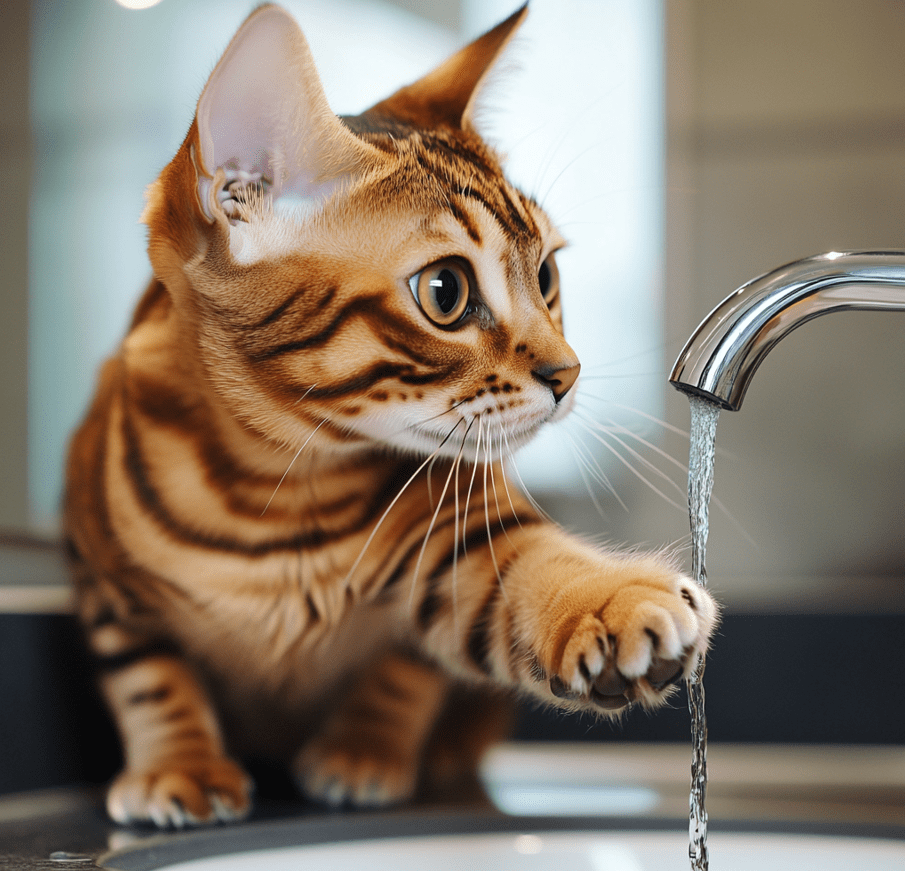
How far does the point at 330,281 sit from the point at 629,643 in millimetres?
255

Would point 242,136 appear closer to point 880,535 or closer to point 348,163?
point 348,163

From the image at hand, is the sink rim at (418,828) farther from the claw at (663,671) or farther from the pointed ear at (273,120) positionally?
the pointed ear at (273,120)

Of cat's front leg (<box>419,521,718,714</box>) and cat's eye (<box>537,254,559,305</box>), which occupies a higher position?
cat's eye (<box>537,254,559,305</box>)

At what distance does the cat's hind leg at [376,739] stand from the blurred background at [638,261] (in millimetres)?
148

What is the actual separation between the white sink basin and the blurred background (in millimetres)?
181

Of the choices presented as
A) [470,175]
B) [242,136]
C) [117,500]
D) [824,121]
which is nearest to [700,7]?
[824,121]

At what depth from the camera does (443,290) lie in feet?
1.69

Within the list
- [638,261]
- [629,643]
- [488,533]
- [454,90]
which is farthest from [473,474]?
[638,261]

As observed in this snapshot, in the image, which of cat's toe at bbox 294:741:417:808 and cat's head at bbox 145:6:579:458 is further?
cat's toe at bbox 294:741:417:808

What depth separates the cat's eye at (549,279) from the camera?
1.89 feet

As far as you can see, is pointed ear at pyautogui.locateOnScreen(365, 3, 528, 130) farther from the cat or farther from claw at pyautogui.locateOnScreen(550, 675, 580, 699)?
claw at pyautogui.locateOnScreen(550, 675, 580, 699)

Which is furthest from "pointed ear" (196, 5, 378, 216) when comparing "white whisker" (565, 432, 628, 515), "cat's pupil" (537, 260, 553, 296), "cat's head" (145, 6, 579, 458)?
"white whisker" (565, 432, 628, 515)

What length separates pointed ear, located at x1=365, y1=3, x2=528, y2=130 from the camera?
0.60 m

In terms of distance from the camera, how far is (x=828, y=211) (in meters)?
1.01
